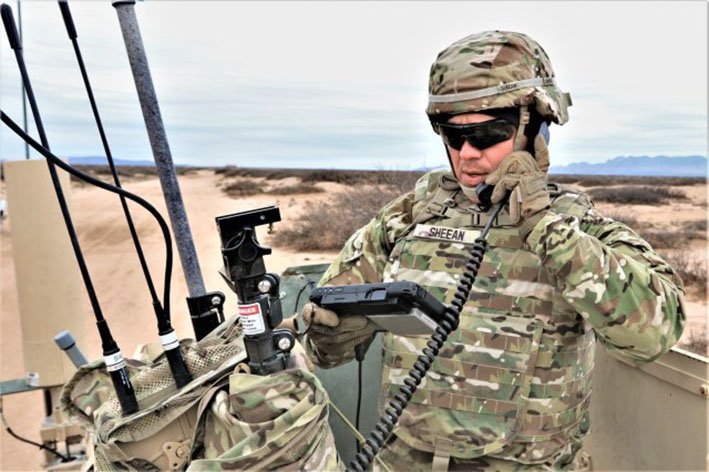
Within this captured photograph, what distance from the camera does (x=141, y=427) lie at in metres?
1.70

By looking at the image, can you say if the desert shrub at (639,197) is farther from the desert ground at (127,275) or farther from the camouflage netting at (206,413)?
the camouflage netting at (206,413)

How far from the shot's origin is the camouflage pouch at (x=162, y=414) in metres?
1.69

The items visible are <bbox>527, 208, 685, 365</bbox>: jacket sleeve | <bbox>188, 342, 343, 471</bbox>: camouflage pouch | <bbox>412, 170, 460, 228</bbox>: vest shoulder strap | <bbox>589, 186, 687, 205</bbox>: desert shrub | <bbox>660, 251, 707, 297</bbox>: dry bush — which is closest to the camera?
<bbox>188, 342, 343, 471</bbox>: camouflage pouch

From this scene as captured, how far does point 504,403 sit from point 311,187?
2862 centimetres

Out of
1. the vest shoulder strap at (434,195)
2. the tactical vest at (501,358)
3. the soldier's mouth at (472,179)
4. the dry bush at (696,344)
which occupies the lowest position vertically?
the dry bush at (696,344)

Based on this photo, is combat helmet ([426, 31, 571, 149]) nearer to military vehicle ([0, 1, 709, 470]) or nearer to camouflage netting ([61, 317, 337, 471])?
military vehicle ([0, 1, 709, 470])

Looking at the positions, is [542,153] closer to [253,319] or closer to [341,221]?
[253,319]

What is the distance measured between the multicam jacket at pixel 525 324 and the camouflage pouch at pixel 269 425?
0.63m

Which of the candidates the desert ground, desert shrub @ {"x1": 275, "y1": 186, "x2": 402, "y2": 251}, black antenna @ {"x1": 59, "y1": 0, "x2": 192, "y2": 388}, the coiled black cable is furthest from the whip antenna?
desert shrub @ {"x1": 275, "y1": 186, "x2": 402, "y2": 251}

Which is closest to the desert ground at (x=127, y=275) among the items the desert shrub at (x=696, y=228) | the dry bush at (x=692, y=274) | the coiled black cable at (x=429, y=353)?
the dry bush at (x=692, y=274)

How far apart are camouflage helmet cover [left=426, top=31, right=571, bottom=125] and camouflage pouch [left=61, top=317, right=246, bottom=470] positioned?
3.27 feet

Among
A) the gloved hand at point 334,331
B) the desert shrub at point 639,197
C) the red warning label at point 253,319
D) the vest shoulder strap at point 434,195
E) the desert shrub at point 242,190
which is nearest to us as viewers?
the red warning label at point 253,319

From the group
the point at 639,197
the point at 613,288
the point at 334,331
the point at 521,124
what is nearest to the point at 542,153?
the point at 521,124

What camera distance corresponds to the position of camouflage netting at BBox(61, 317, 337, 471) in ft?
4.92
